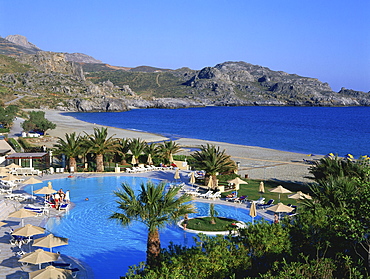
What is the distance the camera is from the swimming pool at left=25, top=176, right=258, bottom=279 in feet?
44.5

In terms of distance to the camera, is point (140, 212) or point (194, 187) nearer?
point (140, 212)

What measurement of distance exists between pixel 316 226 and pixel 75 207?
42.6 feet

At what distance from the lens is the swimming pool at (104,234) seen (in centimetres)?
1355

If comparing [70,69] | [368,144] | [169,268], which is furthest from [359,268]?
[70,69]

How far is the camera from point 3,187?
2273cm

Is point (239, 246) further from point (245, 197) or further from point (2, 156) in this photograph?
point (2, 156)

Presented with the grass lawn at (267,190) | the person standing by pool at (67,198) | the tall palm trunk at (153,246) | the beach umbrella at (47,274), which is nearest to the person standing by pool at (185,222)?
the tall palm trunk at (153,246)

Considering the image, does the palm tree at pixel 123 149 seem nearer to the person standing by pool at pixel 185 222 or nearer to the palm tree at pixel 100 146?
the palm tree at pixel 100 146

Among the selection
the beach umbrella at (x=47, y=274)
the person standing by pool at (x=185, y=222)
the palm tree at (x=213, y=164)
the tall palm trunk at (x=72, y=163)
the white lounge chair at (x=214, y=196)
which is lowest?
the person standing by pool at (x=185, y=222)

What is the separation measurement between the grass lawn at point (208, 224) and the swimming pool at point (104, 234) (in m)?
0.72

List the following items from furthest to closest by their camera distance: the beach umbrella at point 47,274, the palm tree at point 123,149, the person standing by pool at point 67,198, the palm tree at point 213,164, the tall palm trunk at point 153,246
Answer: the palm tree at point 123,149 < the palm tree at point 213,164 < the person standing by pool at point 67,198 < the tall palm trunk at point 153,246 < the beach umbrella at point 47,274

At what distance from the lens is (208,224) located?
1733cm

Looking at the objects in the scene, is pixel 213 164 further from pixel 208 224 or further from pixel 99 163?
pixel 99 163

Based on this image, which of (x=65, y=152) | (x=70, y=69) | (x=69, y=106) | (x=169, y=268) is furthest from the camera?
(x=70, y=69)
